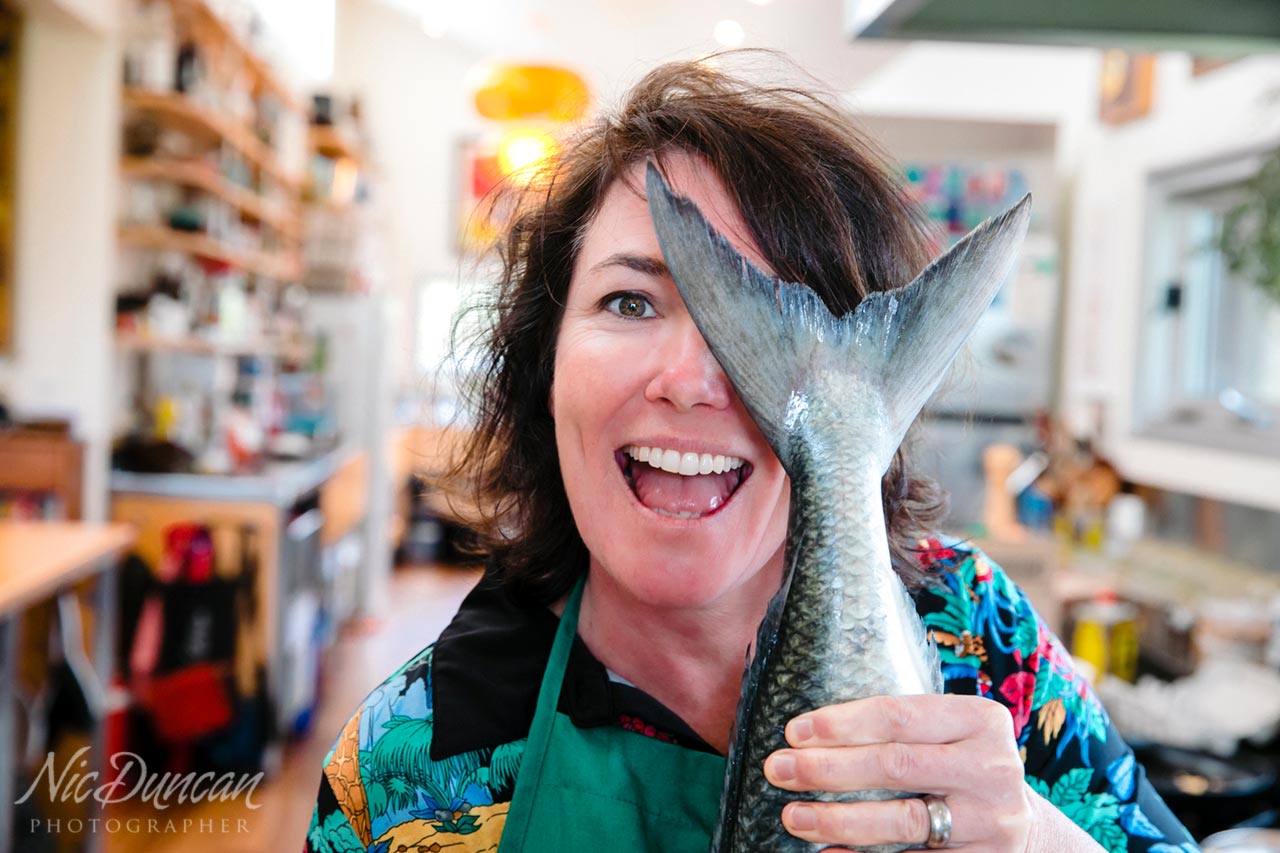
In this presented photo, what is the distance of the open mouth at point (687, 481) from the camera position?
0.79m

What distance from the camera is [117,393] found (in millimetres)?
4363

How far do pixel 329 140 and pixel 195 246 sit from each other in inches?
118

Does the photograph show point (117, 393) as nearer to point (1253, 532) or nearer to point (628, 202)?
point (628, 202)

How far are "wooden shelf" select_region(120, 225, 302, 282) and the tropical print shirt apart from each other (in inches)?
150

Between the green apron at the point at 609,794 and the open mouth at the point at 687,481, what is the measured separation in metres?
0.26

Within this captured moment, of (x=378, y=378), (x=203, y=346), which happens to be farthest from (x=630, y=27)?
(x=203, y=346)

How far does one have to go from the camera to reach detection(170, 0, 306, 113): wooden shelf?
4.34m

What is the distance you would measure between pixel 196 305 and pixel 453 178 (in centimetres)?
494

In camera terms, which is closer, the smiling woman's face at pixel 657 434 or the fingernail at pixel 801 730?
the fingernail at pixel 801 730

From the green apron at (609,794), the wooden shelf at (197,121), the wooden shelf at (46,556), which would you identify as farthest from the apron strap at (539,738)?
the wooden shelf at (197,121)

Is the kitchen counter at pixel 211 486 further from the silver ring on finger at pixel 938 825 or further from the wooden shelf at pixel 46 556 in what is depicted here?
the silver ring on finger at pixel 938 825

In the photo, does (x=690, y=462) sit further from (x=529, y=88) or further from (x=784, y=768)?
(x=529, y=88)

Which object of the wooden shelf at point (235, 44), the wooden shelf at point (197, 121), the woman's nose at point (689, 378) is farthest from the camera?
the wooden shelf at point (235, 44)

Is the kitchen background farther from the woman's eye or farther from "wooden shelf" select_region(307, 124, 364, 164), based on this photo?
"wooden shelf" select_region(307, 124, 364, 164)
